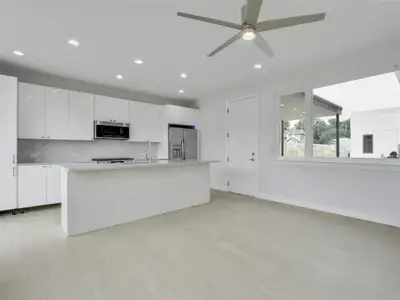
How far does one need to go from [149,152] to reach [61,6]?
436cm

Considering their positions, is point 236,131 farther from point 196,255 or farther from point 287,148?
point 196,255

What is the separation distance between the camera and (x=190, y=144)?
672 cm

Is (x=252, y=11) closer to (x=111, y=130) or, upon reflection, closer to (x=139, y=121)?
(x=111, y=130)

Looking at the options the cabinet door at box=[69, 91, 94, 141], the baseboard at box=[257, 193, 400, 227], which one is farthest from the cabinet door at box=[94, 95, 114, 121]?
the baseboard at box=[257, 193, 400, 227]

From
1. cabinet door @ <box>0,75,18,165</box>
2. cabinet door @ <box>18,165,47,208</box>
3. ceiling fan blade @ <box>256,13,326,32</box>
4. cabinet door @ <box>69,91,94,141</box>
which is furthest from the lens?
cabinet door @ <box>69,91,94,141</box>

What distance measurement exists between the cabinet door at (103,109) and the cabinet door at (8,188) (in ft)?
6.30

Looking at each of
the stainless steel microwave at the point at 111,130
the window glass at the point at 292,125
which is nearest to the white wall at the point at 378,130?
the window glass at the point at 292,125

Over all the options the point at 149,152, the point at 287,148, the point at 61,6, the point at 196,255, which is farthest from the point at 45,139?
the point at 287,148

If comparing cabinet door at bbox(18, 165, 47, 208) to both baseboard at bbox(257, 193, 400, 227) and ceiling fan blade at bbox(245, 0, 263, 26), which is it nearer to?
ceiling fan blade at bbox(245, 0, 263, 26)

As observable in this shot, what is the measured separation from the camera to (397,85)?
3.56 meters

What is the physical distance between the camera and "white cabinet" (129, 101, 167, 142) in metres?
5.83

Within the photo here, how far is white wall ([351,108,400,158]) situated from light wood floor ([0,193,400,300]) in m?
1.22

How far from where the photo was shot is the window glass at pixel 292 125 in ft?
15.5

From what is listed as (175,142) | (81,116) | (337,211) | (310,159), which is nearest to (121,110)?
Answer: (81,116)
